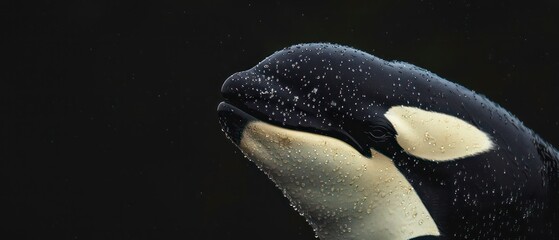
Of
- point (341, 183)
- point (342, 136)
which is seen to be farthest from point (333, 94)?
point (341, 183)

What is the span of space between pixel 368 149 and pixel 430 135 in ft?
0.76

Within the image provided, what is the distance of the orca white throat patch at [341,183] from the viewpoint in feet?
12.6

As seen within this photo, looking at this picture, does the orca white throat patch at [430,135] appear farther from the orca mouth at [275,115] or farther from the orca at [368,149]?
the orca mouth at [275,115]

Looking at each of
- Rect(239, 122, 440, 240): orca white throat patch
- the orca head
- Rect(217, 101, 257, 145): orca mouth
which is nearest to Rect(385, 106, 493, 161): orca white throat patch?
the orca head

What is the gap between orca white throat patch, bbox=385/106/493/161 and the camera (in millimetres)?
3916

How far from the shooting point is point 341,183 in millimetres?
3861

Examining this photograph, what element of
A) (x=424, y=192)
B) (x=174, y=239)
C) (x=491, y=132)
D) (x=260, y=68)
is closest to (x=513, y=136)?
(x=491, y=132)

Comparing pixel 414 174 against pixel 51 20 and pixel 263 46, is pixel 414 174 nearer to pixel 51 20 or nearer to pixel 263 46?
pixel 263 46

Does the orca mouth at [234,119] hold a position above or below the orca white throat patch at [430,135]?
below

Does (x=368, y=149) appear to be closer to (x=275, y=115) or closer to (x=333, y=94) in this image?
(x=333, y=94)

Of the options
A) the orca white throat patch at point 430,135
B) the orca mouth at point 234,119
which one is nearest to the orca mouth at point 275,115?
the orca mouth at point 234,119

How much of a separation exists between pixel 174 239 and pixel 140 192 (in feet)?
2.23

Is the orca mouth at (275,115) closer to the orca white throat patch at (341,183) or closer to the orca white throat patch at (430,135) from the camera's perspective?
the orca white throat patch at (341,183)

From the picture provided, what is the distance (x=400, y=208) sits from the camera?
3895 mm
